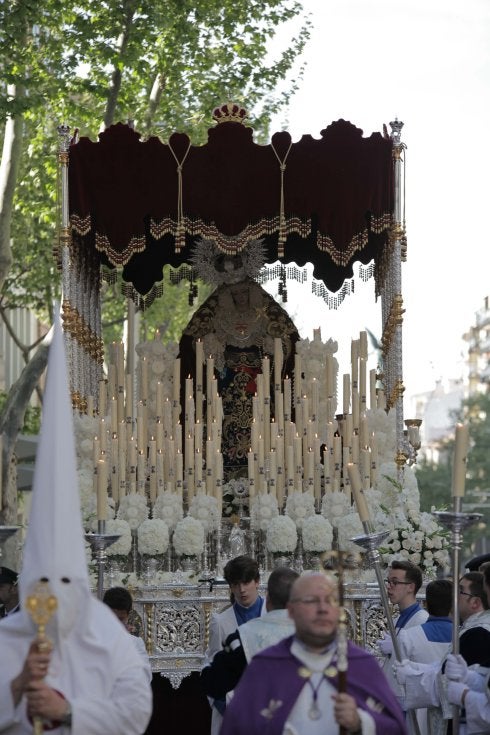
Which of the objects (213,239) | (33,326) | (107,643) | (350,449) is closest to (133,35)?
(213,239)

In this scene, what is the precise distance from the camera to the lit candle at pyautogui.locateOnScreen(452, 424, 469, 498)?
7.59 metres

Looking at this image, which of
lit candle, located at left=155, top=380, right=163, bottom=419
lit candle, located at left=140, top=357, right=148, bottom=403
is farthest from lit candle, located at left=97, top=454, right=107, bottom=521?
lit candle, located at left=140, top=357, right=148, bottom=403

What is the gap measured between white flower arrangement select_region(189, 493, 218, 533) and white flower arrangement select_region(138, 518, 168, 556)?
0.35 m

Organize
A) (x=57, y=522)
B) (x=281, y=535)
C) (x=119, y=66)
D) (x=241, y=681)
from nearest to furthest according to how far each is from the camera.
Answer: (x=57, y=522)
(x=241, y=681)
(x=281, y=535)
(x=119, y=66)

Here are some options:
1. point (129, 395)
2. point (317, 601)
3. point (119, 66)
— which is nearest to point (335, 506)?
point (129, 395)

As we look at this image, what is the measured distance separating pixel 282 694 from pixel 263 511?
603 cm

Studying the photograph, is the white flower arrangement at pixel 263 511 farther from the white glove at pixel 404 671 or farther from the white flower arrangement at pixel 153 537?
the white glove at pixel 404 671

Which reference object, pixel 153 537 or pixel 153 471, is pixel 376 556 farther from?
pixel 153 471

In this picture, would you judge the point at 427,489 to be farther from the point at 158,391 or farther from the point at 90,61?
the point at 158,391

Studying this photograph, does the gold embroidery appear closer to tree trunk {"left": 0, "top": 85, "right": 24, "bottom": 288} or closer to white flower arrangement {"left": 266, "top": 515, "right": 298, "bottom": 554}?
white flower arrangement {"left": 266, "top": 515, "right": 298, "bottom": 554}

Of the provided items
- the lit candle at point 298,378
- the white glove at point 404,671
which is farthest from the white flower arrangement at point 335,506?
the white glove at point 404,671

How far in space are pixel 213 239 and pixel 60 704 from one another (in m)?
8.38

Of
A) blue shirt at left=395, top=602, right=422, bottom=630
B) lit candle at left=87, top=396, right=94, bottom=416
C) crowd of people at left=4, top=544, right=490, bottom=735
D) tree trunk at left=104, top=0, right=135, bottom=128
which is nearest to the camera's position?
crowd of people at left=4, top=544, right=490, bottom=735

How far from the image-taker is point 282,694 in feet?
20.4
